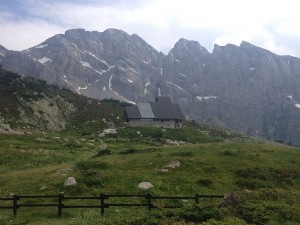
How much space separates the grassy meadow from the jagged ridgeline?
46.5m

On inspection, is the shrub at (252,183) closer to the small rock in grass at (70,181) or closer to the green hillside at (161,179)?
the green hillside at (161,179)

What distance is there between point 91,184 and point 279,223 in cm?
2043

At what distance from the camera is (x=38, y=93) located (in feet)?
440

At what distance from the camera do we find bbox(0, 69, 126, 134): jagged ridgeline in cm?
10847

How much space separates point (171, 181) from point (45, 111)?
94482 millimetres

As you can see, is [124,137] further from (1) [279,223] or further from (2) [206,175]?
(1) [279,223]

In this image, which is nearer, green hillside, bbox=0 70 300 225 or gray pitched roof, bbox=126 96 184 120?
green hillside, bbox=0 70 300 225

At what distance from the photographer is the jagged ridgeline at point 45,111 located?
108475 millimetres

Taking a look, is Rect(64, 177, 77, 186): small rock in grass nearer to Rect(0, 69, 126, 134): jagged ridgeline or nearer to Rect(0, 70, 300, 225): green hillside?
Rect(0, 70, 300, 225): green hillside

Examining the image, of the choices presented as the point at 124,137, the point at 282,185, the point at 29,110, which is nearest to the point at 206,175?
the point at 282,185

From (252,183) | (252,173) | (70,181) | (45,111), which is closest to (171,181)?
(252,183)

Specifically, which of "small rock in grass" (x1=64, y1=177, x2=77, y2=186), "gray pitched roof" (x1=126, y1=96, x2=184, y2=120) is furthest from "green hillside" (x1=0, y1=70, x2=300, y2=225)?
"gray pitched roof" (x1=126, y1=96, x2=184, y2=120)

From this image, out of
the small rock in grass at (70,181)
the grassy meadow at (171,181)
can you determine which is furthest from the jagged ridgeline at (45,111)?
the small rock in grass at (70,181)

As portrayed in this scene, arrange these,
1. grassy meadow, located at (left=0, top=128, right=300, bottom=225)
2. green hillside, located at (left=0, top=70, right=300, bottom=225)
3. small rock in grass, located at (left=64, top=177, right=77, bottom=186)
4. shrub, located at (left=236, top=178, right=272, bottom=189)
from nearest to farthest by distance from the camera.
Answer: grassy meadow, located at (left=0, top=128, right=300, bottom=225)
green hillside, located at (left=0, top=70, right=300, bottom=225)
small rock in grass, located at (left=64, top=177, right=77, bottom=186)
shrub, located at (left=236, top=178, right=272, bottom=189)
